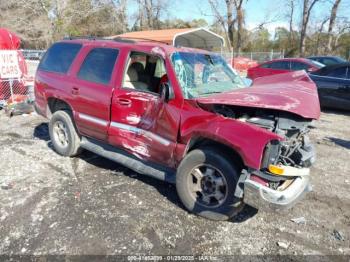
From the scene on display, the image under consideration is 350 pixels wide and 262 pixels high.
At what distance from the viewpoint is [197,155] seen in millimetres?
3553

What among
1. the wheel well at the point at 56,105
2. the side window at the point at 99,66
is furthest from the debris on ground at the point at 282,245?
the wheel well at the point at 56,105

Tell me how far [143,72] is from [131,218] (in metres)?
2.11

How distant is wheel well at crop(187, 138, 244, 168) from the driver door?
25 centimetres

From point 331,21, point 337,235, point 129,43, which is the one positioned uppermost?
point 331,21

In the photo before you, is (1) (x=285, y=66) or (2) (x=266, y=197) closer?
(2) (x=266, y=197)

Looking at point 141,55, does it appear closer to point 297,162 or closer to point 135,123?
point 135,123

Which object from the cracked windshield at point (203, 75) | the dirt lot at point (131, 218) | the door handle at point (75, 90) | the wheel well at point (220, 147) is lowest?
the dirt lot at point (131, 218)

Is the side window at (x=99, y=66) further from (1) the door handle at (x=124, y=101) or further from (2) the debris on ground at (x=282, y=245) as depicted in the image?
(2) the debris on ground at (x=282, y=245)

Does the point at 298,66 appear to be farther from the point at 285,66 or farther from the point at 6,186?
the point at 6,186

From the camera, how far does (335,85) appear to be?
9.10 m

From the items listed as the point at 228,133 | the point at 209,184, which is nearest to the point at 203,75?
the point at 228,133

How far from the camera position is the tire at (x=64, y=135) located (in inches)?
206

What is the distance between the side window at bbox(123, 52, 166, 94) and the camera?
14.5 feet

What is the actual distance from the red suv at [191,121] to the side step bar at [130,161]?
0.02 m
